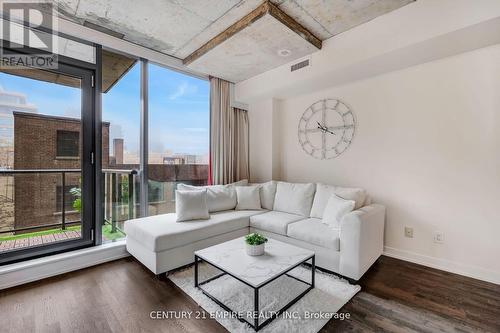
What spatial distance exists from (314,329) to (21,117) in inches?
133

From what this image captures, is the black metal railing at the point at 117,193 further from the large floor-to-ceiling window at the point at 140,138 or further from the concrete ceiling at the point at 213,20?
the concrete ceiling at the point at 213,20

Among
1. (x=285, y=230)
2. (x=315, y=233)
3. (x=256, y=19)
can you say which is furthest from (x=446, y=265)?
(x=256, y=19)

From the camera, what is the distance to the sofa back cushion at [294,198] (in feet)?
10.5

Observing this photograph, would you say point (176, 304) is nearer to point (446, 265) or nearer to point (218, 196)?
point (218, 196)

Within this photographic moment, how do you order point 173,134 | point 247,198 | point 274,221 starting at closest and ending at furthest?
point 274,221, point 247,198, point 173,134

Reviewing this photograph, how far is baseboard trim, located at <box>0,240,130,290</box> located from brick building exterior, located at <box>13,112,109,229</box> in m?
0.44

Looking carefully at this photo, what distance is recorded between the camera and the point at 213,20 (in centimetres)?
257

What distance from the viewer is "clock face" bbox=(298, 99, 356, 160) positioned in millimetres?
3367

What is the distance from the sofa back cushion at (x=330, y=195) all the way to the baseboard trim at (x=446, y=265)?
0.79 meters

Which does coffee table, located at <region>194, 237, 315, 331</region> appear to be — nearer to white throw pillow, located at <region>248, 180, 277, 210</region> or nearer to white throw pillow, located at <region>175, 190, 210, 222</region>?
white throw pillow, located at <region>175, 190, 210, 222</region>

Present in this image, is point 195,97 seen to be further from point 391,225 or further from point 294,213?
point 391,225

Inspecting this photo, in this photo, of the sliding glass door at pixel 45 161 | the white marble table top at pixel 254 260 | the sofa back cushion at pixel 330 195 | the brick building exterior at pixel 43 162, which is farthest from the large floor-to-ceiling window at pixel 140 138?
the sofa back cushion at pixel 330 195

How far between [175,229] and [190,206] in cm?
42

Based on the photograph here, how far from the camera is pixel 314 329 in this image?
162 centimetres
